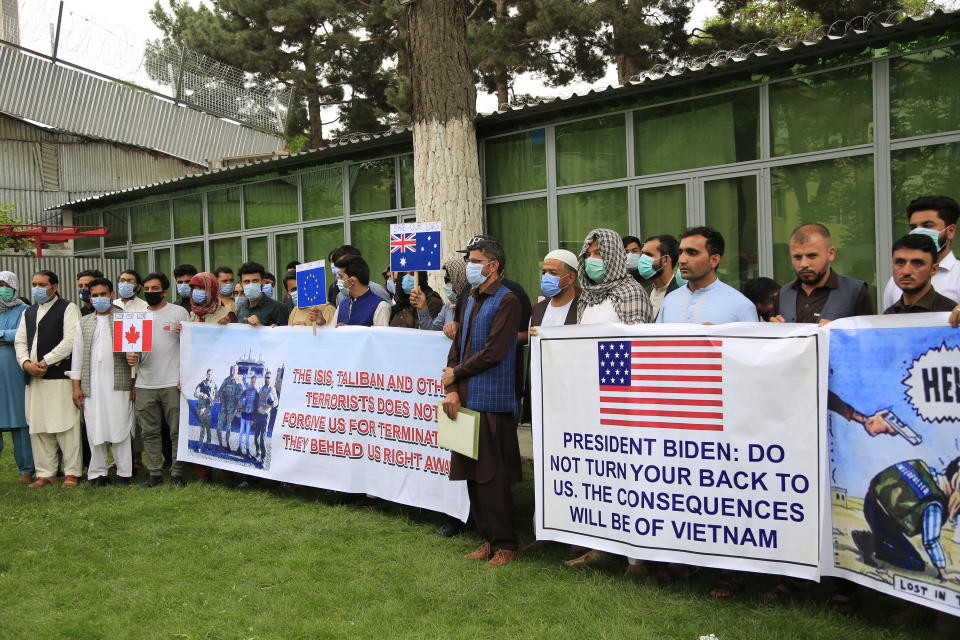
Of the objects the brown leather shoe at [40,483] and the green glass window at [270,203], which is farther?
the green glass window at [270,203]

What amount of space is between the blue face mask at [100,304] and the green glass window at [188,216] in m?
7.57

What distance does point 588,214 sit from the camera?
397 inches

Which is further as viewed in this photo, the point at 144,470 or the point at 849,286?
the point at 144,470

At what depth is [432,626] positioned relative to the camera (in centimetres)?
461

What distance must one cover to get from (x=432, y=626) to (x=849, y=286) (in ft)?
9.08

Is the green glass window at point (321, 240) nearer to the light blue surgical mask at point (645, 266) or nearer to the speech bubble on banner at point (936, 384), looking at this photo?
the light blue surgical mask at point (645, 266)

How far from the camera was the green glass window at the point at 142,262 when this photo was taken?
1717 centimetres

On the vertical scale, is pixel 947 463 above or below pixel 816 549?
above

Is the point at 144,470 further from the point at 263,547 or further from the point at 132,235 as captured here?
the point at 132,235

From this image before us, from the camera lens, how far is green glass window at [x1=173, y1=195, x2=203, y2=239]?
15875 millimetres

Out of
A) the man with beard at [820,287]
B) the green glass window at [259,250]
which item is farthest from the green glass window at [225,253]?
the man with beard at [820,287]

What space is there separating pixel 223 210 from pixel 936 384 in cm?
1329

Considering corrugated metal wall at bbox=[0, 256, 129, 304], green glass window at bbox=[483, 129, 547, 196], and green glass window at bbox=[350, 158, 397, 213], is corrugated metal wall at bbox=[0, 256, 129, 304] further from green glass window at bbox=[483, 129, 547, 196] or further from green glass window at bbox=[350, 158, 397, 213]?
green glass window at bbox=[483, 129, 547, 196]

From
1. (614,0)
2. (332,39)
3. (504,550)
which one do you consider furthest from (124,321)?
(332,39)
